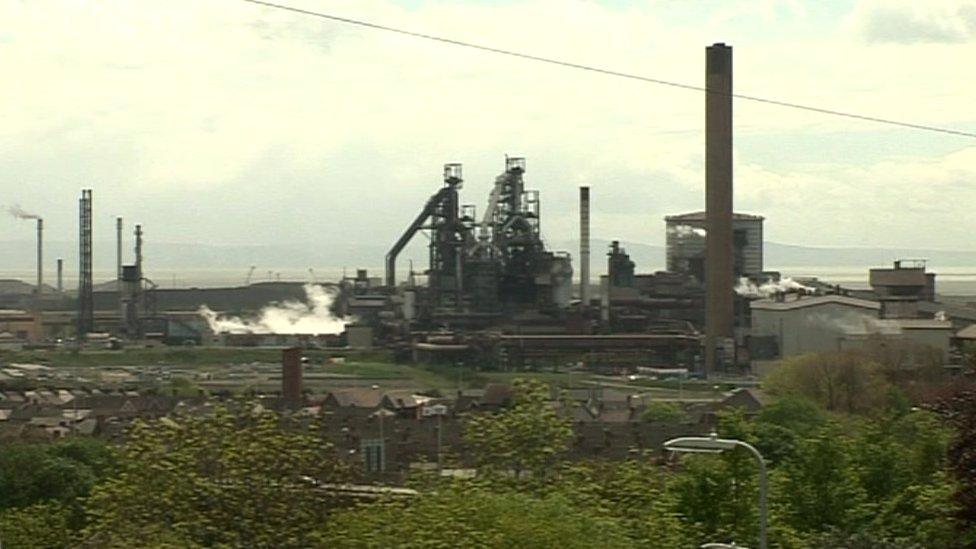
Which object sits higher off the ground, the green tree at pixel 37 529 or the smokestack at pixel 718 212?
the smokestack at pixel 718 212

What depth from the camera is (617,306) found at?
36.5 meters

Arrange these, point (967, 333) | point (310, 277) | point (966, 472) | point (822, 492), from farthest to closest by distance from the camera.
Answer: point (310, 277) → point (967, 333) → point (822, 492) → point (966, 472)

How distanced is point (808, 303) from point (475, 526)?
2546 centimetres

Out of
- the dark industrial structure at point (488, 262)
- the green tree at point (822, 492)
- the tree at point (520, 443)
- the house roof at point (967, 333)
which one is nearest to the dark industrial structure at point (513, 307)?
the dark industrial structure at point (488, 262)

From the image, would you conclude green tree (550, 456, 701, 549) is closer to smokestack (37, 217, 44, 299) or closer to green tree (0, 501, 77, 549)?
green tree (0, 501, 77, 549)

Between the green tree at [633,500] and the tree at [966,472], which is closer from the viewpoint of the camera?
the tree at [966,472]

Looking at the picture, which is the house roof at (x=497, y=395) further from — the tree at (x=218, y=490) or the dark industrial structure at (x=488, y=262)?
the tree at (x=218, y=490)

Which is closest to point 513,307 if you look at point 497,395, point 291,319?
point 497,395

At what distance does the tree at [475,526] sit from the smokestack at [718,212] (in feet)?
71.9

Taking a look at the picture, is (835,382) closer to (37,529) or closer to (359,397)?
(359,397)

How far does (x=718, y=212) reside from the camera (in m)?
32.3

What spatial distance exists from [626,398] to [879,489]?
595 inches

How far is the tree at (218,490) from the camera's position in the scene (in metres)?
11.3

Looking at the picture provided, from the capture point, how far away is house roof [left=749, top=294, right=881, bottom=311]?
111 feet
